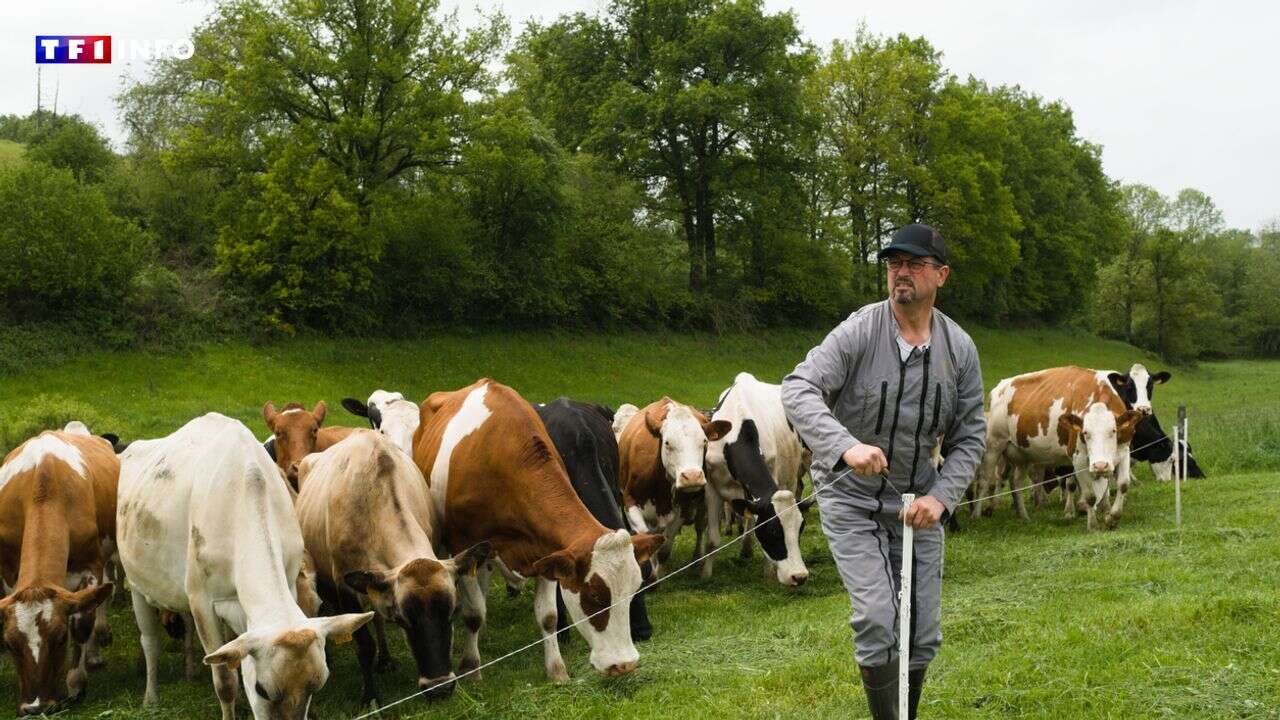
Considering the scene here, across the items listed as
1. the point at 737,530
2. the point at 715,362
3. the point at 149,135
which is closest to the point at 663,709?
the point at 737,530

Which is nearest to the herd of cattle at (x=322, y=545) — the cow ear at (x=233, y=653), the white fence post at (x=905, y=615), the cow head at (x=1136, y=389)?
the cow ear at (x=233, y=653)

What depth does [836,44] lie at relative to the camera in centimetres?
5266

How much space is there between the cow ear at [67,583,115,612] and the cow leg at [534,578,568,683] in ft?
9.86

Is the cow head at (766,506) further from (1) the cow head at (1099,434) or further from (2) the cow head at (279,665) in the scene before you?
(1) the cow head at (1099,434)

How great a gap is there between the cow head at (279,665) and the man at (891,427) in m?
2.97

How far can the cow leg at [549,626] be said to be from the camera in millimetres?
7516

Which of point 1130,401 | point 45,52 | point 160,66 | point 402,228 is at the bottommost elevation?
point 1130,401

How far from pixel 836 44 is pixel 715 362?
21.1m

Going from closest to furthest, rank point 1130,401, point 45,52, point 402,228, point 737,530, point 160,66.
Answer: point 737,530 < point 1130,401 < point 45,52 < point 402,228 < point 160,66

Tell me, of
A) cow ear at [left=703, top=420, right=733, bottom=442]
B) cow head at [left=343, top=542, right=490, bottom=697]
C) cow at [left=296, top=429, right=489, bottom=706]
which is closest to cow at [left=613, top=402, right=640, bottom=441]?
cow ear at [left=703, top=420, right=733, bottom=442]

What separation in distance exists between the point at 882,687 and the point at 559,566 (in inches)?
107

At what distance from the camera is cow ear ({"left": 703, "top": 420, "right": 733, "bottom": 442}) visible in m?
11.3

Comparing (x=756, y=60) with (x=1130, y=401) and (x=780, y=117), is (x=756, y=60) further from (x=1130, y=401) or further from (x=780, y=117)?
(x=1130, y=401)

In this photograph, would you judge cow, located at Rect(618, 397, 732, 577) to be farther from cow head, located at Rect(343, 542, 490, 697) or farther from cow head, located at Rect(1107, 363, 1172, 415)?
cow head, located at Rect(1107, 363, 1172, 415)
